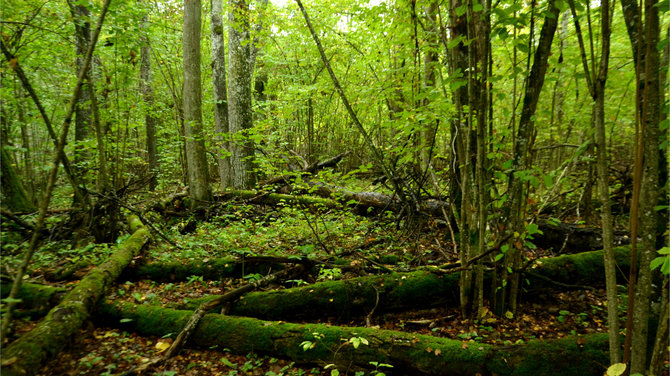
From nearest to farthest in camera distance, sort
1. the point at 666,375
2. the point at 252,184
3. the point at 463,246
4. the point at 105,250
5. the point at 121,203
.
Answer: the point at 666,375 → the point at 463,246 → the point at 105,250 → the point at 121,203 → the point at 252,184

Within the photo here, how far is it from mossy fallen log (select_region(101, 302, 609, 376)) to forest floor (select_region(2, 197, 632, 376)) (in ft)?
0.34

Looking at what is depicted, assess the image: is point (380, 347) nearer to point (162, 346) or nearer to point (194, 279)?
point (162, 346)

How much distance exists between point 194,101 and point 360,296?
6248mm

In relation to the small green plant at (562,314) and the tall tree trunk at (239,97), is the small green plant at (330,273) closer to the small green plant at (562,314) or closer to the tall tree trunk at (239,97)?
the small green plant at (562,314)

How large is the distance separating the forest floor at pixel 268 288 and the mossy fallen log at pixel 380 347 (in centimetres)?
10

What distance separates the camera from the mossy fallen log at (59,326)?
2404 millimetres

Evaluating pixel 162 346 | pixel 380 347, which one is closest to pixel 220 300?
pixel 162 346

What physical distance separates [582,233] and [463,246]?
10.5 feet

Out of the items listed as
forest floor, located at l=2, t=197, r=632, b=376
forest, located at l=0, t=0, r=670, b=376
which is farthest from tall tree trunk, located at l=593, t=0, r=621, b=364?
forest floor, located at l=2, t=197, r=632, b=376

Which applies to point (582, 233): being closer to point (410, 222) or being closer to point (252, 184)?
point (410, 222)

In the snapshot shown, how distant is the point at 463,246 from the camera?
11.1ft

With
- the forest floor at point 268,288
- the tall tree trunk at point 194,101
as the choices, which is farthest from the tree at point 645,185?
the tall tree trunk at point 194,101

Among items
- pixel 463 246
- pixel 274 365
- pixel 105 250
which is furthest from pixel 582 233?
pixel 105 250

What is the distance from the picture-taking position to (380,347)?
2.89m
